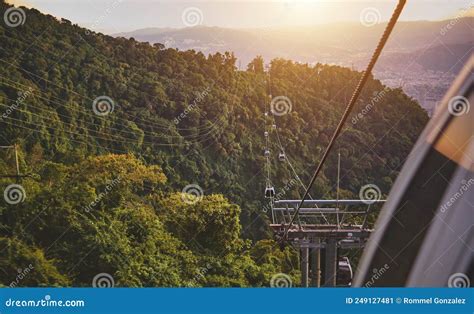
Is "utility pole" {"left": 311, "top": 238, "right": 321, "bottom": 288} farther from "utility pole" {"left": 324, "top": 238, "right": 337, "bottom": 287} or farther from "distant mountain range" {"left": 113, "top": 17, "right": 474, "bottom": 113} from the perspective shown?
"distant mountain range" {"left": 113, "top": 17, "right": 474, "bottom": 113}

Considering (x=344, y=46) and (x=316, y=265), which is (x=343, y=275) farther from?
(x=344, y=46)

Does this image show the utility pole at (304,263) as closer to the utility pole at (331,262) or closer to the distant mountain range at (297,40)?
→ the utility pole at (331,262)

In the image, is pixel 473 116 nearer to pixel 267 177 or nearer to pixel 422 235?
pixel 422 235

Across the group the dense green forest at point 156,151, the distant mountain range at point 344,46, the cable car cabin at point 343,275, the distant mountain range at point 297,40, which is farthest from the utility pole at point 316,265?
the distant mountain range at point 297,40

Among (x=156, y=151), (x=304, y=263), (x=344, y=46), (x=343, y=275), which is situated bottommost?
(x=156, y=151)

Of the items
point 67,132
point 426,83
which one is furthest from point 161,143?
point 426,83

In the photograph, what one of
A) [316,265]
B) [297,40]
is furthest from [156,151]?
[316,265]
